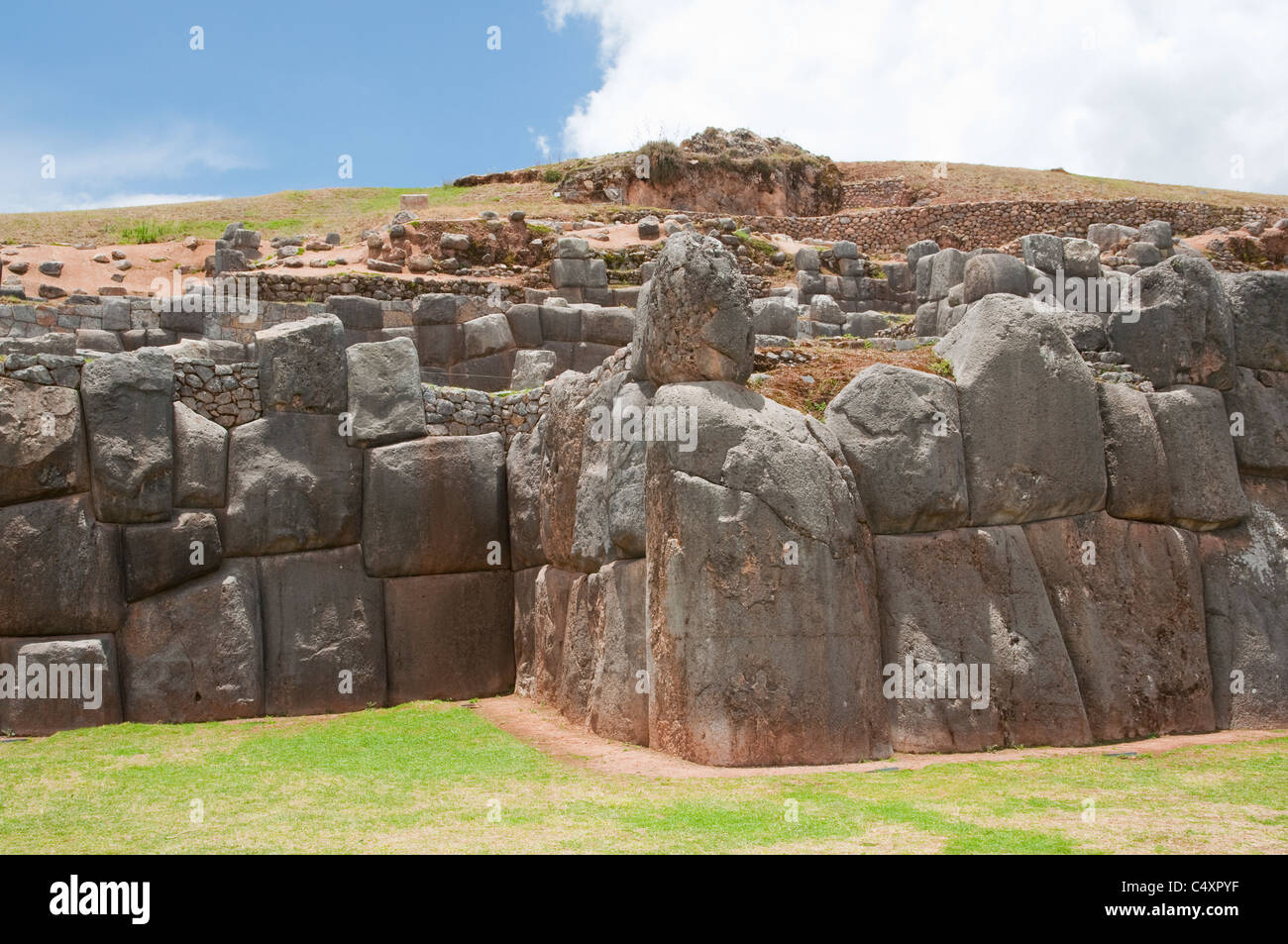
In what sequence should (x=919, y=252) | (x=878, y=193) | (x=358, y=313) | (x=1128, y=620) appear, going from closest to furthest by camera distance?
(x=1128, y=620) < (x=358, y=313) < (x=919, y=252) < (x=878, y=193)

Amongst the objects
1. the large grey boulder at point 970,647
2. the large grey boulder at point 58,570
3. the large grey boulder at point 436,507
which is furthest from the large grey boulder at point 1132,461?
the large grey boulder at point 58,570

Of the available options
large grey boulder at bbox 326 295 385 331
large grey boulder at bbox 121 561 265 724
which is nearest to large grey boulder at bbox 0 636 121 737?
large grey boulder at bbox 121 561 265 724

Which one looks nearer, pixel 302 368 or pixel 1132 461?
pixel 1132 461

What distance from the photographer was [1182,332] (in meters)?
13.4

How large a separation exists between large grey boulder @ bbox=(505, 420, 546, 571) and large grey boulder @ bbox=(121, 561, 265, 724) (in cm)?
308

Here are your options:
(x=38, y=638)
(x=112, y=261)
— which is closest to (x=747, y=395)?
(x=38, y=638)

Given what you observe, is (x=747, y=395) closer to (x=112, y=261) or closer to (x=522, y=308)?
(x=522, y=308)

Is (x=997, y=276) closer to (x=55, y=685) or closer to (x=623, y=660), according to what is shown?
(x=623, y=660)

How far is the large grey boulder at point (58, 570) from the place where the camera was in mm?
12969

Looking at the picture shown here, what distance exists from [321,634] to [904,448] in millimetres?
6775

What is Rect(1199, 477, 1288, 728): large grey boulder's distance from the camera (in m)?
12.7

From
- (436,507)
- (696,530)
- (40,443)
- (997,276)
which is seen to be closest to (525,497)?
(436,507)

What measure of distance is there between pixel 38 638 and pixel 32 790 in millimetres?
3424

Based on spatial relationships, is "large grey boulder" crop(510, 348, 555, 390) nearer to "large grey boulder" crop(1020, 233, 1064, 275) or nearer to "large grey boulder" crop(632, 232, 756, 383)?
"large grey boulder" crop(632, 232, 756, 383)
